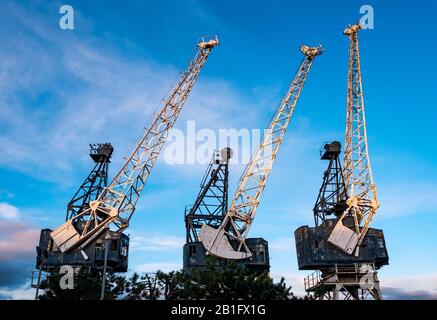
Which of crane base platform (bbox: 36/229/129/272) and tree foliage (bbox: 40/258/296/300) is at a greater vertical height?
crane base platform (bbox: 36/229/129/272)

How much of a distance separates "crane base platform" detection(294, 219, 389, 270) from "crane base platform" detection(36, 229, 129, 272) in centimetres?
2964

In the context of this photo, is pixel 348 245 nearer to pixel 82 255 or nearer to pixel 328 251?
pixel 328 251

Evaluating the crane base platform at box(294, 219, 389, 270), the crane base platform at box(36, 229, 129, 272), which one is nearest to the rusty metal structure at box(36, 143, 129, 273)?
the crane base platform at box(36, 229, 129, 272)

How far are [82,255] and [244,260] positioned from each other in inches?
1001

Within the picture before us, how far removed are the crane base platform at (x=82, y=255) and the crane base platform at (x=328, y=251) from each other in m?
29.6

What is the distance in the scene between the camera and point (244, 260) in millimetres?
66125

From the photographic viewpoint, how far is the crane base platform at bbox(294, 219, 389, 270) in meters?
64.9

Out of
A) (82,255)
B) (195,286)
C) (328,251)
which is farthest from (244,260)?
(195,286)

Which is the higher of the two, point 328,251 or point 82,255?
point 82,255

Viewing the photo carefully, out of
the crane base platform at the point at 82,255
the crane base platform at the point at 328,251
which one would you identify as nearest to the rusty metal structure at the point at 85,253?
the crane base platform at the point at 82,255

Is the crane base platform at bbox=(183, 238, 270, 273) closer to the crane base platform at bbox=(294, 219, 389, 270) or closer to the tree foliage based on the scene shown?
the crane base platform at bbox=(294, 219, 389, 270)

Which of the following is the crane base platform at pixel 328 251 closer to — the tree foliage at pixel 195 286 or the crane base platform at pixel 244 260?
the crane base platform at pixel 244 260
